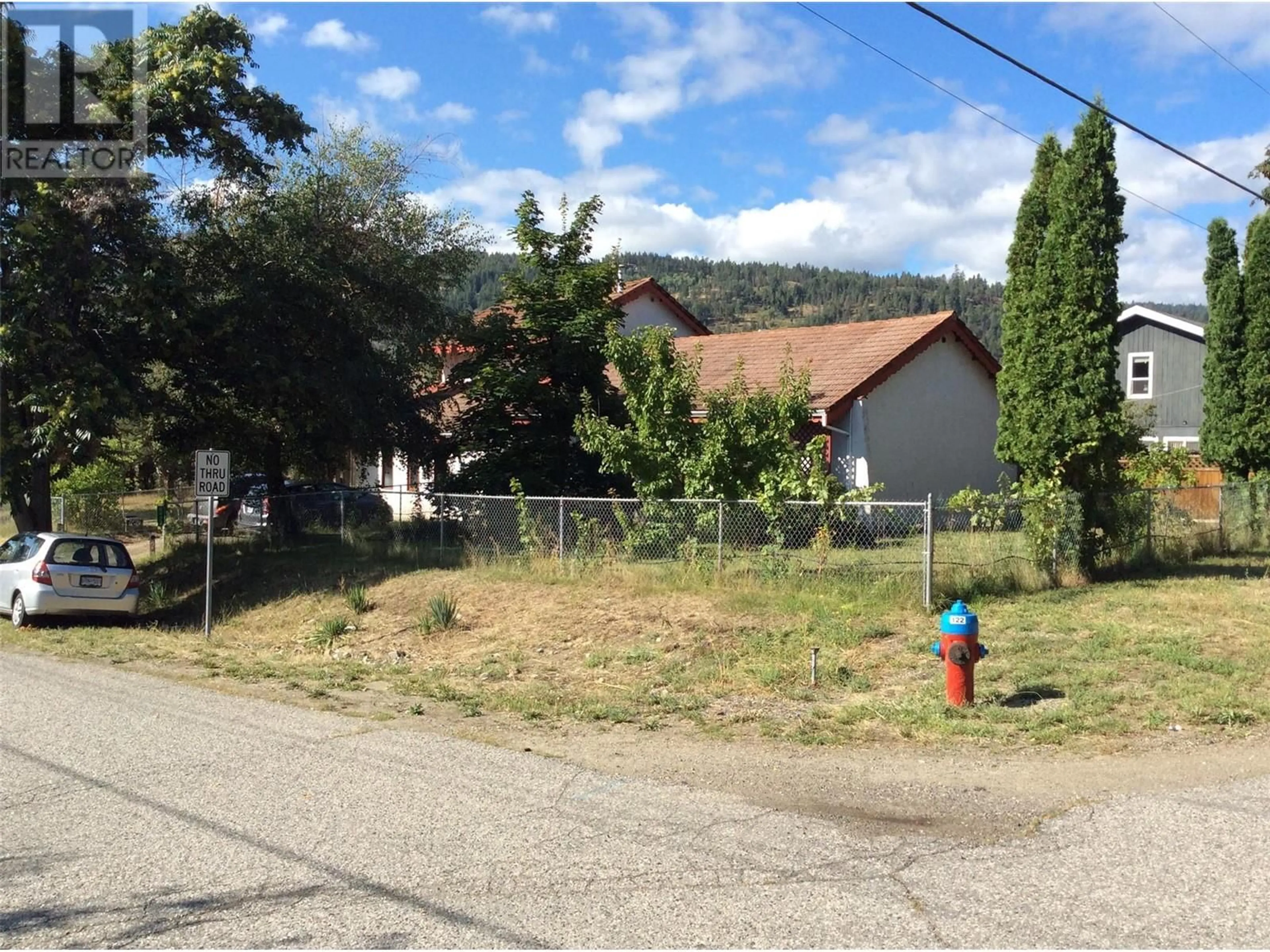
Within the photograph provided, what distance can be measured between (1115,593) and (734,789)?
29.6 ft

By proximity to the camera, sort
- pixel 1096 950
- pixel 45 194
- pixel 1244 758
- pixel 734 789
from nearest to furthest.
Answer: pixel 1096 950 → pixel 734 789 → pixel 1244 758 → pixel 45 194

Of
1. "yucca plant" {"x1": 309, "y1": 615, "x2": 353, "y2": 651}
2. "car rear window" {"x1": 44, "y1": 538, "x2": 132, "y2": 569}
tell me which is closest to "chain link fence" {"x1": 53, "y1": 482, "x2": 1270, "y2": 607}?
"yucca plant" {"x1": 309, "y1": 615, "x2": 353, "y2": 651}

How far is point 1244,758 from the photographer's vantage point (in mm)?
7840

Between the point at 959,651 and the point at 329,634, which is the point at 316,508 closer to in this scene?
the point at 329,634

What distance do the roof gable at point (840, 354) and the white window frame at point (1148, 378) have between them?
45.5 ft

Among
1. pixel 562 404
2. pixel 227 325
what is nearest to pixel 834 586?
pixel 562 404

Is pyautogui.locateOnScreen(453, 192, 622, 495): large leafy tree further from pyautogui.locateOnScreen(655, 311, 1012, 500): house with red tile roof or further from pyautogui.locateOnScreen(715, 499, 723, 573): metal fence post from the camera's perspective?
pyautogui.locateOnScreen(715, 499, 723, 573): metal fence post

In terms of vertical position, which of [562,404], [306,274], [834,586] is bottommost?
[834,586]

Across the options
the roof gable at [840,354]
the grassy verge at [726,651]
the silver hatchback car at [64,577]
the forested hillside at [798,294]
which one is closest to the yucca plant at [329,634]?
the grassy verge at [726,651]

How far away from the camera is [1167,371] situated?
39.4 meters

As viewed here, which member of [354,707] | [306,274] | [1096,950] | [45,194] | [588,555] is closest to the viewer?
[1096,950]

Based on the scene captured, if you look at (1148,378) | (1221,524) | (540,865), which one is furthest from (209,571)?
(1148,378)

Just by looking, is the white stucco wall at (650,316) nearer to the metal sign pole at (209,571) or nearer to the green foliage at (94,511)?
the green foliage at (94,511)

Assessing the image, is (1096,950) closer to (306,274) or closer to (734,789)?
(734,789)
